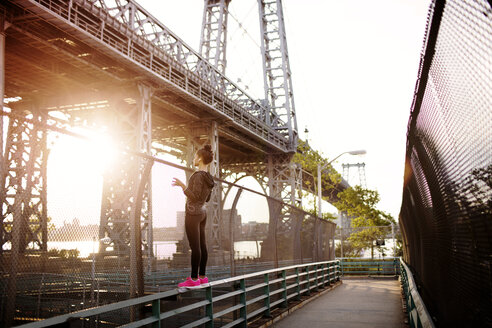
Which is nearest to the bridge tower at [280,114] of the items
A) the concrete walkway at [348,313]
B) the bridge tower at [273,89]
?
the bridge tower at [273,89]

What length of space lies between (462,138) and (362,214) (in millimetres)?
35940

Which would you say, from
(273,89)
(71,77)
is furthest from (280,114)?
(71,77)

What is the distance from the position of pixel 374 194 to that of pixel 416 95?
37.4m

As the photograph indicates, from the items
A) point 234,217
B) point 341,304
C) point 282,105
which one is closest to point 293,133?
point 282,105

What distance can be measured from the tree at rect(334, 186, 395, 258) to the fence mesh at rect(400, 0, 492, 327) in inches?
951

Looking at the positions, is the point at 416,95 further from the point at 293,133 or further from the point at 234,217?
the point at 293,133

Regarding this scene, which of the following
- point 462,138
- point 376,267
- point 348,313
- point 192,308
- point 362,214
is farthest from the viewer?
point 362,214

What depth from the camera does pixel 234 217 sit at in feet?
23.2

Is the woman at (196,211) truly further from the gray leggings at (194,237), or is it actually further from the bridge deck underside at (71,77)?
the bridge deck underside at (71,77)

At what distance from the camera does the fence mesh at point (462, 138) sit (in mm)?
2088

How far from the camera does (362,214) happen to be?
37.3 m

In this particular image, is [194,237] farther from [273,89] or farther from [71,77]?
[273,89]

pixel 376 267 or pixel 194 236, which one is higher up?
pixel 194 236

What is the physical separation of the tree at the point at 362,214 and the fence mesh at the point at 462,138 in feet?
79.3
